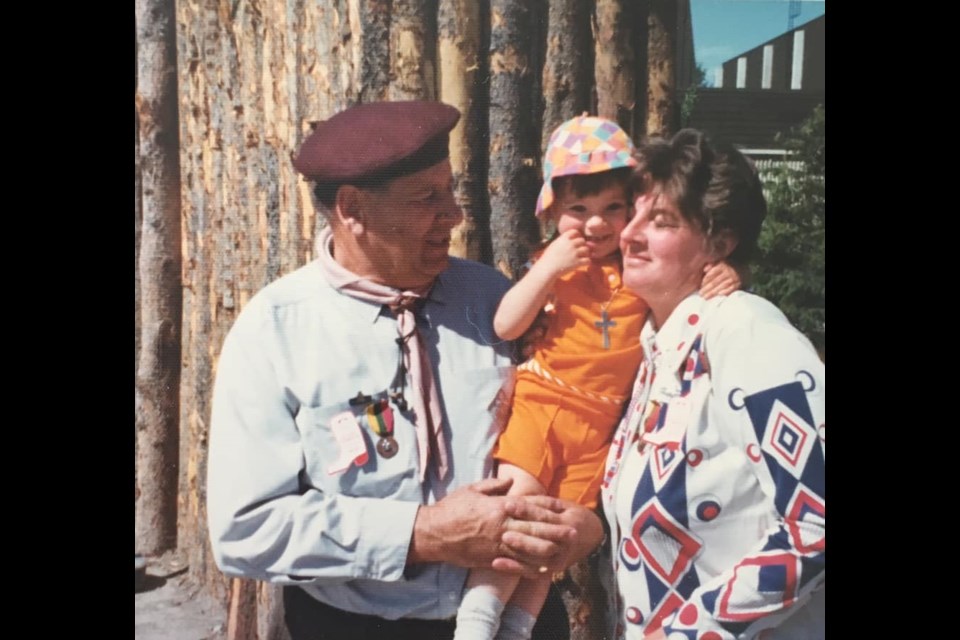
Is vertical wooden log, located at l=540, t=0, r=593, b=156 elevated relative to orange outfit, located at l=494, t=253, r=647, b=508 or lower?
elevated

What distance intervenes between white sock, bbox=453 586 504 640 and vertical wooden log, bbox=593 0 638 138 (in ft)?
4.28

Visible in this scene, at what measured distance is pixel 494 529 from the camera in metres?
2.56

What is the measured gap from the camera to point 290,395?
258cm

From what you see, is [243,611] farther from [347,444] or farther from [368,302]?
[368,302]

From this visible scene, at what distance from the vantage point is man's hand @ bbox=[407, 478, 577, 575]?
256cm

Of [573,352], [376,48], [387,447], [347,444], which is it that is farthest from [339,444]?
[376,48]

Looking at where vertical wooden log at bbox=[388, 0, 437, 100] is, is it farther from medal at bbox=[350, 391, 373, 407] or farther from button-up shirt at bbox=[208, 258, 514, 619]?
medal at bbox=[350, 391, 373, 407]

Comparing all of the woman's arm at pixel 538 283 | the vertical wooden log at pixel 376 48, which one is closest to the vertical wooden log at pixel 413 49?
the vertical wooden log at pixel 376 48

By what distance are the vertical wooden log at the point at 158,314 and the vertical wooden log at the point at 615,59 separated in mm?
1290

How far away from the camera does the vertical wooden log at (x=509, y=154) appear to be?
2.73 metres

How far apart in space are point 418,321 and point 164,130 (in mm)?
1114

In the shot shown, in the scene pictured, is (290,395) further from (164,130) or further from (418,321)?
(164,130)

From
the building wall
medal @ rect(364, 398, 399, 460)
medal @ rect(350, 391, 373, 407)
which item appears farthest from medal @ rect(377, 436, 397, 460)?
the building wall

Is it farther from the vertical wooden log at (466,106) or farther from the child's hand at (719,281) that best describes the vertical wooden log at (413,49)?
the child's hand at (719,281)
